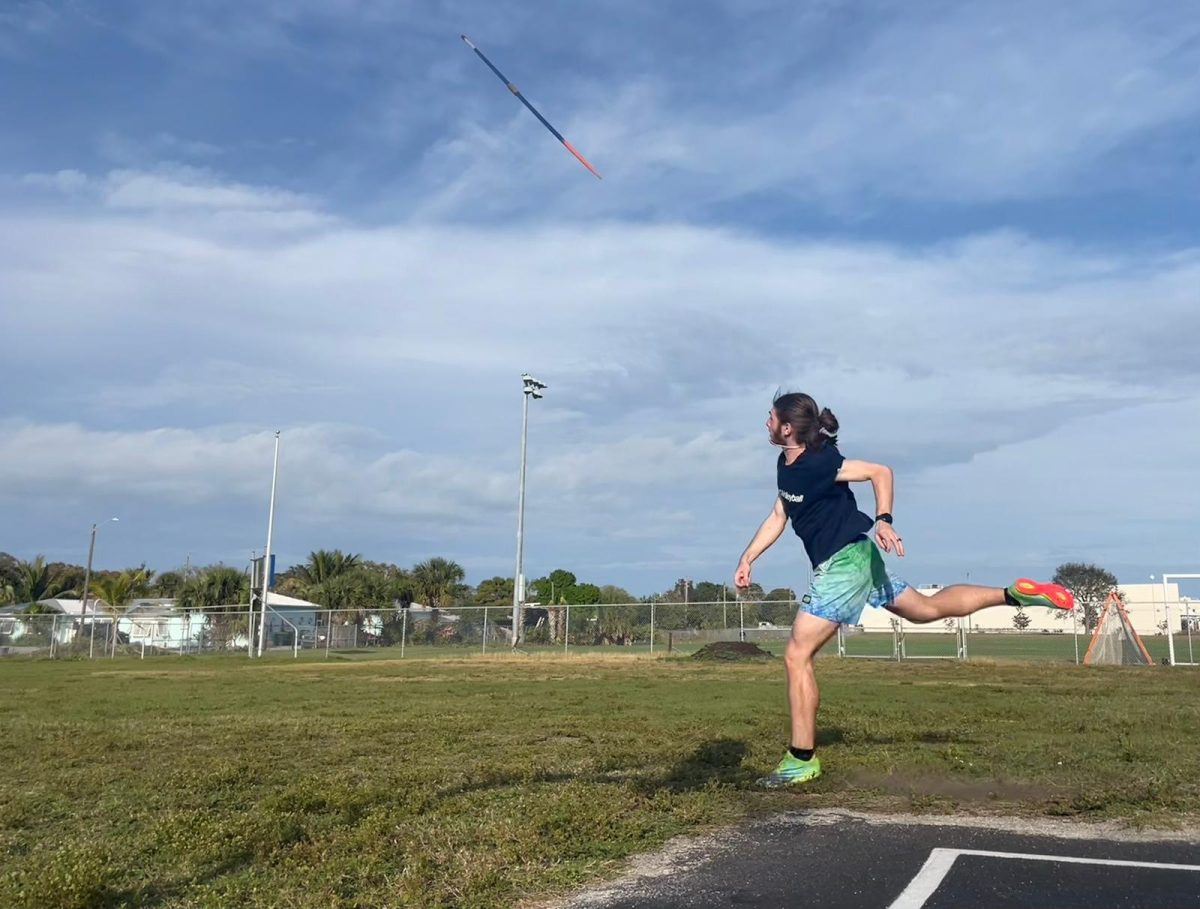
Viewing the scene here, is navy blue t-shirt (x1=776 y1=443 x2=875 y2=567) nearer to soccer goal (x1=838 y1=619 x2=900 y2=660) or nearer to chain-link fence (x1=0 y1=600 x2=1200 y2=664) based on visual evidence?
soccer goal (x1=838 y1=619 x2=900 y2=660)

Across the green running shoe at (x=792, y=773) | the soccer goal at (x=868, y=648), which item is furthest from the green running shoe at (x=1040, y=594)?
the soccer goal at (x=868, y=648)

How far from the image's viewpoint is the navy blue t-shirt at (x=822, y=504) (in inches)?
234

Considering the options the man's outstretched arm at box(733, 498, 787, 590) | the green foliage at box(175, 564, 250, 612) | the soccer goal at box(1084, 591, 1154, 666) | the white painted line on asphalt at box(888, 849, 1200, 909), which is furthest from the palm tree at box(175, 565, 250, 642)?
the white painted line on asphalt at box(888, 849, 1200, 909)

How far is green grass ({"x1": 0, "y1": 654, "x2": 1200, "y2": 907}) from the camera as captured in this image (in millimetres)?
3957

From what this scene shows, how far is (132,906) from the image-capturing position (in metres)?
3.62

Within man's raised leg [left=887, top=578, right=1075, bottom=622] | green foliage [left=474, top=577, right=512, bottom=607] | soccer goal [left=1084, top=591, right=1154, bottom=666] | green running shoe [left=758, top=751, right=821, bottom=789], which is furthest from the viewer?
green foliage [left=474, top=577, right=512, bottom=607]

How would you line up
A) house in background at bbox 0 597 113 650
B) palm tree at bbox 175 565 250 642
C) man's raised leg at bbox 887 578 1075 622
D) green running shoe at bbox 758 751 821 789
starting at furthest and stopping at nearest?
palm tree at bbox 175 565 250 642 < house in background at bbox 0 597 113 650 < man's raised leg at bbox 887 578 1075 622 < green running shoe at bbox 758 751 821 789

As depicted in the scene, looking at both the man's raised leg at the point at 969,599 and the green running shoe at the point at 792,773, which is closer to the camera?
the green running shoe at the point at 792,773

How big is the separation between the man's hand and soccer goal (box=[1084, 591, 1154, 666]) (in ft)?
70.8

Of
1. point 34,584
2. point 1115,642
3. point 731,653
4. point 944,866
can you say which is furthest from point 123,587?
point 944,866

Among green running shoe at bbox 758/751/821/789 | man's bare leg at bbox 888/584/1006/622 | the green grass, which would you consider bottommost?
the green grass

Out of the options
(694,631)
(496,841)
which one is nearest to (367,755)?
(496,841)

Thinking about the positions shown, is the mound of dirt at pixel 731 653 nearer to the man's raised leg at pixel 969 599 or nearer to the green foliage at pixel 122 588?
the man's raised leg at pixel 969 599

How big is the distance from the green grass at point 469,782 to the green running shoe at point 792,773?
0.12m
